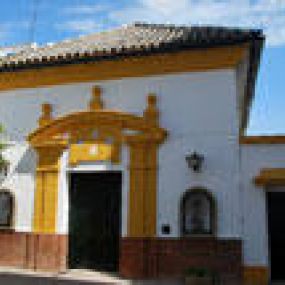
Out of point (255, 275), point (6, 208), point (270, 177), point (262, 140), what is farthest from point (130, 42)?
point (255, 275)

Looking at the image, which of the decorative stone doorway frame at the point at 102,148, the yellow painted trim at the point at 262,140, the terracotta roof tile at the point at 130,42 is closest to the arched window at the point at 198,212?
the decorative stone doorway frame at the point at 102,148

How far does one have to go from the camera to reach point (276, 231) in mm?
13148

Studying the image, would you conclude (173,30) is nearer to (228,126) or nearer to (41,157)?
(228,126)

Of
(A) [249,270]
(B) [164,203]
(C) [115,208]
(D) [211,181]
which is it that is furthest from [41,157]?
(A) [249,270]

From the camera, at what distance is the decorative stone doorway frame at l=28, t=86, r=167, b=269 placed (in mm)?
13594

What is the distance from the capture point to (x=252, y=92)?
18.7 m

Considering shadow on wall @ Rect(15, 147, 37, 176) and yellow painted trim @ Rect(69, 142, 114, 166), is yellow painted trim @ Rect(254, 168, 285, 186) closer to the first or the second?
yellow painted trim @ Rect(69, 142, 114, 166)

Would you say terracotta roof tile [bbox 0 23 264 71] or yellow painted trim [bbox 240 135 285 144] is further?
terracotta roof tile [bbox 0 23 264 71]

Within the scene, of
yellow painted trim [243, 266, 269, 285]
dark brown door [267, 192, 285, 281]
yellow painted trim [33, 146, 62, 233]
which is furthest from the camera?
yellow painted trim [33, 146, 62, 233]

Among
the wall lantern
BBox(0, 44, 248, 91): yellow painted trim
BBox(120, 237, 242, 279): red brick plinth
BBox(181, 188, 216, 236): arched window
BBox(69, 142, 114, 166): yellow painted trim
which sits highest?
BBox(0, 44, 248, 91): yellow painted trim

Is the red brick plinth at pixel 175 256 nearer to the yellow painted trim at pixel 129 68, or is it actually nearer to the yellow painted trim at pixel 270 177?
the yellow painted trim at pixel 270 177

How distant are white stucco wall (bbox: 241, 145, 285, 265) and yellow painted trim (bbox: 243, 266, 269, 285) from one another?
108 millimetres

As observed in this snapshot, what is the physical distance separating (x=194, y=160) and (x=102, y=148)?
2291 millimetres

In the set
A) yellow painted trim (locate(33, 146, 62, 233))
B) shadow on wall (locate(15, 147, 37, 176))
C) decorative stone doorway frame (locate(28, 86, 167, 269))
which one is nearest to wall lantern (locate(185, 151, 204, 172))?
decorative stone doorway frame (locate(28, 86, 167, 269))
